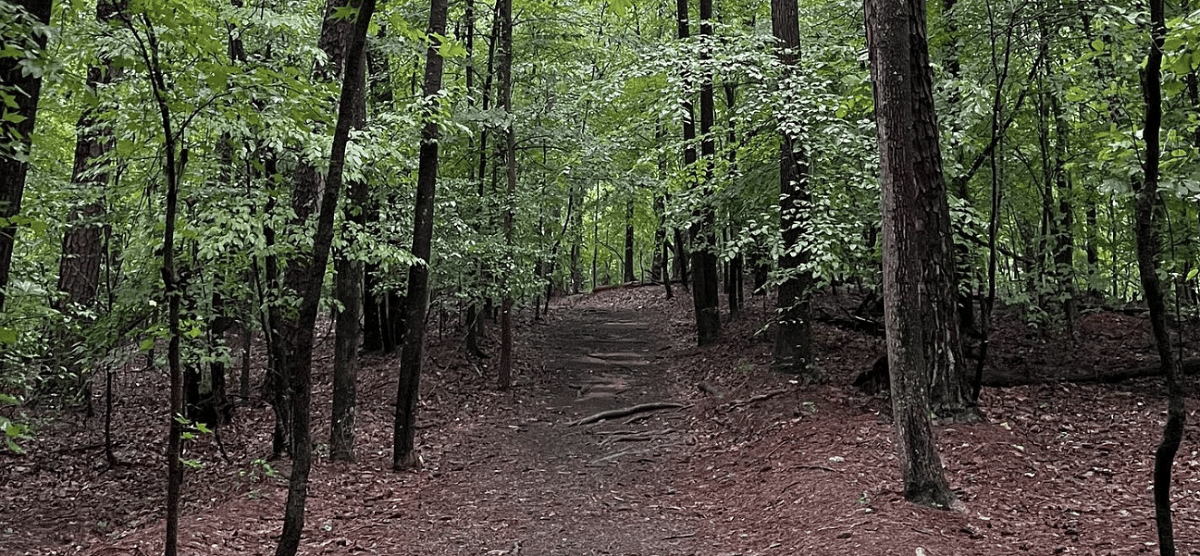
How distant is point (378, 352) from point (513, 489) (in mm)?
8317

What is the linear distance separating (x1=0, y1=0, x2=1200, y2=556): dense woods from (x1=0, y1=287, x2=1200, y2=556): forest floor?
0.50m

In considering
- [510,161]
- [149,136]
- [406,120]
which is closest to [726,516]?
[406,120]

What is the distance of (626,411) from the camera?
10609mm

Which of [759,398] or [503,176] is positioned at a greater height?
[503,176]

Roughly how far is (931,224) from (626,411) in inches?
204

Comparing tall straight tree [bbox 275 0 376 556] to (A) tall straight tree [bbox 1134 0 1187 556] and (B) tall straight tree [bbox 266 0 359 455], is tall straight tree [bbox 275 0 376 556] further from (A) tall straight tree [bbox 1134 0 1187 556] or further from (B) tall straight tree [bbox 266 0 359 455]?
(A) tall straight tree [bbox 1134 0 1187 556]

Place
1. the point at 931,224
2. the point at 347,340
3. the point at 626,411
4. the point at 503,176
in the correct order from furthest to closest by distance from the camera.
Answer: the point at 503,176 < the point at 626,411 < the point at 347,340 < the point at 931,224

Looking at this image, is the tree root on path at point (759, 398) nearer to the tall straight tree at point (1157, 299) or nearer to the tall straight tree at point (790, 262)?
the tall straight tree at point (790, 262)

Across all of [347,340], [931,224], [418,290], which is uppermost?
[931,224]

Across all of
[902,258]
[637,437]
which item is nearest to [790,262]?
[637,437]

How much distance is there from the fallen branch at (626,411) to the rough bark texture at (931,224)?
4.28m

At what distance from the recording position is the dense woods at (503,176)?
4.59m

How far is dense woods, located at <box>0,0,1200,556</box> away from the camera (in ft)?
15.1

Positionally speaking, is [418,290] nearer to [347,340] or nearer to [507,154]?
[347,340]
